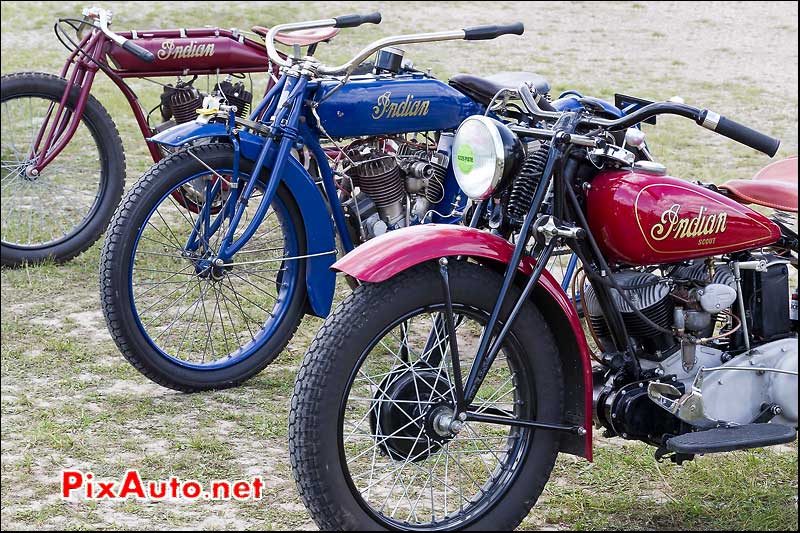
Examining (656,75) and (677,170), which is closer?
(677,170)

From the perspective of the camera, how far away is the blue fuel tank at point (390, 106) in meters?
4.68

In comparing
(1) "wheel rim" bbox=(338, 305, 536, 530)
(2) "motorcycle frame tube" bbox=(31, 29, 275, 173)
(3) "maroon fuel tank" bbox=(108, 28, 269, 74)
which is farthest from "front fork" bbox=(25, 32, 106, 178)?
(1) "wheel rim" bbox=(338, 305, 536, 530)

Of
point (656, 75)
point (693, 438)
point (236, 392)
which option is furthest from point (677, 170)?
point (693, 438)

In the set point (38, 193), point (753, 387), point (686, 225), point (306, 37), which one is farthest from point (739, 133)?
point (38, 193)

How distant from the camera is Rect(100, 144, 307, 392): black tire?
4.39 meters

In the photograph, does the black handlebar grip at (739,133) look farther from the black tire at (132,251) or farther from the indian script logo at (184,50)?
the indian script logo at (184,50)

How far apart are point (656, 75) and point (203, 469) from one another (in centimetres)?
891

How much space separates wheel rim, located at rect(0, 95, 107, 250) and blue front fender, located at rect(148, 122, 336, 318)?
1.86m

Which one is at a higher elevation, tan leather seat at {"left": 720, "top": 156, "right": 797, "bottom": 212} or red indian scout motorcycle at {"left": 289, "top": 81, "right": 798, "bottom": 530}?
tan leather seat at {"left": 720, "top": 156, "right": 797, "bottom": 212}

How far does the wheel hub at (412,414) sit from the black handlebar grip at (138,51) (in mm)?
3000

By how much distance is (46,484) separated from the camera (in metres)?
3.78

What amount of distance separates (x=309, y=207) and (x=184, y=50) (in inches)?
66.9

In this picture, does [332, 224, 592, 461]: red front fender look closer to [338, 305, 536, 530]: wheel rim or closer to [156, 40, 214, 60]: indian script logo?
[338, 305, 536, 530]: wheel rim

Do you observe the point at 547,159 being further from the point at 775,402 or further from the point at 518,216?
the point at 775,402
